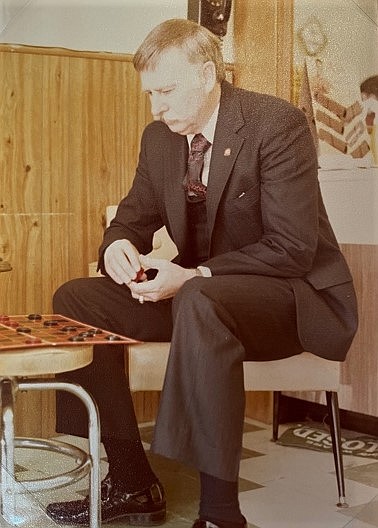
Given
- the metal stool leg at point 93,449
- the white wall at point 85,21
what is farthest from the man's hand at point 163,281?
the white wall at point 85,21

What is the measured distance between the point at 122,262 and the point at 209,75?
33 centimetres

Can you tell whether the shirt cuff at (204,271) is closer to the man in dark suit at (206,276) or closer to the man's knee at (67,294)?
the man in dark suit at (206,276)

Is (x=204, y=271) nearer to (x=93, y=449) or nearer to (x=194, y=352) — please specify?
(x=194, y=352)

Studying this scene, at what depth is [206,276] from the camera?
1.33m

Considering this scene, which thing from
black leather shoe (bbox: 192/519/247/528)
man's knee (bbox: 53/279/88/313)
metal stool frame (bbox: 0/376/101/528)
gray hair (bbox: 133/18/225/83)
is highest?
gray hair (bbox: 133/18/225/83)

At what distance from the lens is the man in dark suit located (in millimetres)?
1233

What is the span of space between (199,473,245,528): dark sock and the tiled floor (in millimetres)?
91

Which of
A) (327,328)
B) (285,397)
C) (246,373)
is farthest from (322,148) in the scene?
(285,397)

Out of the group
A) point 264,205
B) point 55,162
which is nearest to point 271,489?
point 264,205

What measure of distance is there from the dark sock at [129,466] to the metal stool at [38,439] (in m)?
0.13

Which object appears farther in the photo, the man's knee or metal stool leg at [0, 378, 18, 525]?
the man's knee

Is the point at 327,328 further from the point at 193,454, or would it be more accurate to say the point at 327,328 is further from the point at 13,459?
the point at 13,459

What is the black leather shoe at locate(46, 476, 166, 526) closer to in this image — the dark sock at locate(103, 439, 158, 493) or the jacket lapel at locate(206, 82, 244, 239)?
the dark sock at locate(103, 439, 158, 493)

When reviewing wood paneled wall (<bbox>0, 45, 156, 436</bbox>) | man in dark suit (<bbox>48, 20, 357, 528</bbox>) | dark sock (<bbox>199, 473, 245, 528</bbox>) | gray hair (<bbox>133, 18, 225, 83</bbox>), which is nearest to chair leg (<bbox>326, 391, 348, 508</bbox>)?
man in dark suit (<bbox>48, 20, 357, 528</bbox>)
